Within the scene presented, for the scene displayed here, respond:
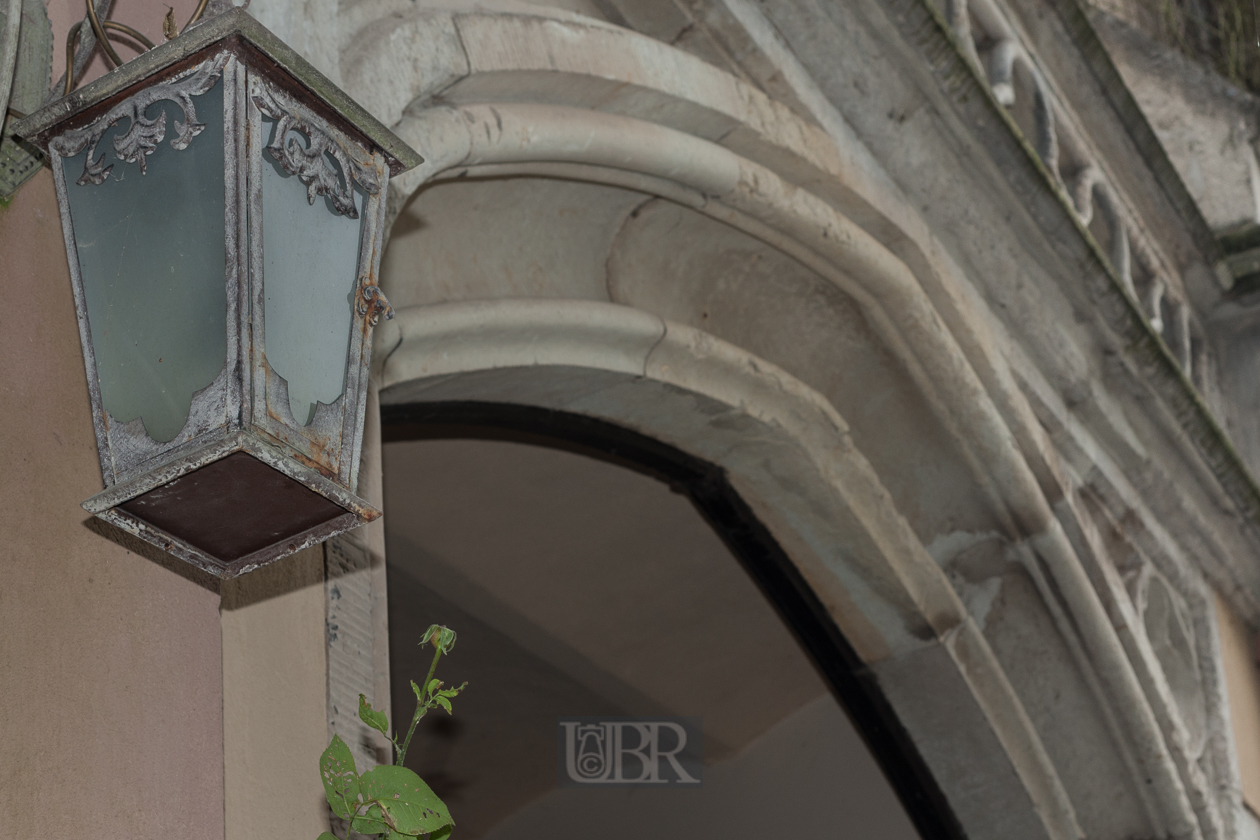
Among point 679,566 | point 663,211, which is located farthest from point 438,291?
point 679,566

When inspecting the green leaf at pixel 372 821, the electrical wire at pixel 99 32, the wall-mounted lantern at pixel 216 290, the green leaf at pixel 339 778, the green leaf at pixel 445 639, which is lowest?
the green leaf at pixel 372 821

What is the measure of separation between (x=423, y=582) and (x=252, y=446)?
1.91 metres

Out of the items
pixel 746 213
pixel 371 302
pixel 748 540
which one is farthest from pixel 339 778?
pixel 748 540

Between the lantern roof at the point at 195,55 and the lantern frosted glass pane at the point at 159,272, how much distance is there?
0.02 metres

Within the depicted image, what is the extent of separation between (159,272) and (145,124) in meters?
0.11

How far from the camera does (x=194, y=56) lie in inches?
36.0

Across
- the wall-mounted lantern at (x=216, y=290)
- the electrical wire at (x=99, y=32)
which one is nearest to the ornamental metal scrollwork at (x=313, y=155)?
the wall-mounted lantern at (x=216, y=290)

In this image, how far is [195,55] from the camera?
3.00 ft

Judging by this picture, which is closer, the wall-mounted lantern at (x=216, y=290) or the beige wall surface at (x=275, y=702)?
the wall-mounted lantern at (x=216, y=290)

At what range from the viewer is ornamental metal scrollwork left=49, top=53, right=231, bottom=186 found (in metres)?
0.91

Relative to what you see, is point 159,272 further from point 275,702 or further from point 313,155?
point 275,702

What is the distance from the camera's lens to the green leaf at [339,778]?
100 centimetres

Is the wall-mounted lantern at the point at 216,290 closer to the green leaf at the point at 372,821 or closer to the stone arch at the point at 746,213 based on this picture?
the green leaf at the point at 372,821

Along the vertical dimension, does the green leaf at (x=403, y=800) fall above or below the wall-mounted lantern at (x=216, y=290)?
below
